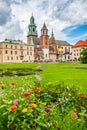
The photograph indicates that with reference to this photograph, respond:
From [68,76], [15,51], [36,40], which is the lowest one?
[68,76]

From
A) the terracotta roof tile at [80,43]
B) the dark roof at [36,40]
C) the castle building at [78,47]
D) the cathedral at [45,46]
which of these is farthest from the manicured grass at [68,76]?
the dark roof at [36,40]

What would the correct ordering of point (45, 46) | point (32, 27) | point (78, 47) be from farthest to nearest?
1. point (32, 27)
2. point (45, 46)
3. point (78, 47)

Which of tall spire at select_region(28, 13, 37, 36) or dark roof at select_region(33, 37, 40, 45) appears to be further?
tall spire at select_region(28, 13, 37, 36)

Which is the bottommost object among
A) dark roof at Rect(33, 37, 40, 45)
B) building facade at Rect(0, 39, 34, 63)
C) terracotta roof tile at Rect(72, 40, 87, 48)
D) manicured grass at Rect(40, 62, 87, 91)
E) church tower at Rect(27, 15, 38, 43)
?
manicured grass at Rect(40, 62, 87, 91)

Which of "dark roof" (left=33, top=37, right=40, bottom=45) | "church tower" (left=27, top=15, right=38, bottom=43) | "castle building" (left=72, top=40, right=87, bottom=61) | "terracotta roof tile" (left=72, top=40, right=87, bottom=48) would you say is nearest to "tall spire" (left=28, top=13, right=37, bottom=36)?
"church tower" (left=27, top=15, right=38, bottom=43)

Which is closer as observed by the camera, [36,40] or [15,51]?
[15,51]

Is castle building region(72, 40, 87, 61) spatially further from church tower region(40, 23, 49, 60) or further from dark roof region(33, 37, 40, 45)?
dark roof region(33, 37, 40, 45)

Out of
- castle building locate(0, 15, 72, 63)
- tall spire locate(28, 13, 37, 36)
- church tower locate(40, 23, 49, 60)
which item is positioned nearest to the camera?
castle building locate(0, 15, 72, 63)

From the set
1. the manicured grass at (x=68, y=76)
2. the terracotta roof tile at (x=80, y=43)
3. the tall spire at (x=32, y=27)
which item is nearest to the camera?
the manicured grass at (x=68, y=76)

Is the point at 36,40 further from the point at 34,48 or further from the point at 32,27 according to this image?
the point at 32,27

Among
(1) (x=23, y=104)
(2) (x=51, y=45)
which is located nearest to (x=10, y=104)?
(1) (x=23, y=104)

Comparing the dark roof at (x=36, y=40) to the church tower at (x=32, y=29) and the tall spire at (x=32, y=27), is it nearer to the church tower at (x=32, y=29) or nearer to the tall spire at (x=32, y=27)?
the church tower at (x=32, y=29)

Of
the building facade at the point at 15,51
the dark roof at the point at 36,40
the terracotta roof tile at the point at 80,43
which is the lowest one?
the building facade at the point at 15,51

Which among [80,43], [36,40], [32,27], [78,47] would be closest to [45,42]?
[36,40]
